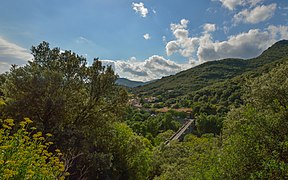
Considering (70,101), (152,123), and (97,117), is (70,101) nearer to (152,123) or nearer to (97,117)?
(97,117)

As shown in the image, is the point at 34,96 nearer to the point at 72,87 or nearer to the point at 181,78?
the point at 72,87

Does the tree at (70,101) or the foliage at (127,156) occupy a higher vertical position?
the tree at (70,101)

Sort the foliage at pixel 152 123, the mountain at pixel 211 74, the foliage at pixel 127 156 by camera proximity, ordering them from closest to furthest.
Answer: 1. the foliage at pixel 127 156
2. the foliage at pixel 152 123
3. the mountain at pixel 211 74

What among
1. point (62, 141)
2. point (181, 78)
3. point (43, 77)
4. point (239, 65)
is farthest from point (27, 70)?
point (239, 65)

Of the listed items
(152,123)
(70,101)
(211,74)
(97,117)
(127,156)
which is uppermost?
(211,74)

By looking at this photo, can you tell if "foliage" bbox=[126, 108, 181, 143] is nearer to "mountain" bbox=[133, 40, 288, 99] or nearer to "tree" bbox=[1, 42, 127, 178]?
"tree" bbox=[1, 42, 127, 178]

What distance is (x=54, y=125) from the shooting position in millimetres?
10055

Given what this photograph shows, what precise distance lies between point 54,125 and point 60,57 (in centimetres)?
350

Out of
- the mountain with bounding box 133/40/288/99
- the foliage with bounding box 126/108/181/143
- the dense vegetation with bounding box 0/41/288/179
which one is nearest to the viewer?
the dense vegetation with bounding box 0/41/288/179

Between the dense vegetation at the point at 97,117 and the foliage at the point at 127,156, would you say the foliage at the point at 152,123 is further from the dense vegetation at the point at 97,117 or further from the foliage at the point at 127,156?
the dense vegetation at the point at 97,117

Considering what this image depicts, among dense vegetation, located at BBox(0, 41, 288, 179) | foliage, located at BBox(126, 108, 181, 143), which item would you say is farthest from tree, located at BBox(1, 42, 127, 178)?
foliage, located at BBox(126, 108, 181, 143)

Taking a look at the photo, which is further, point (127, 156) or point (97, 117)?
point (127, 156)

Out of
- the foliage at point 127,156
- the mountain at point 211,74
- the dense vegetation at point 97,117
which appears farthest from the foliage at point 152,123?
the mountain at point 211,74

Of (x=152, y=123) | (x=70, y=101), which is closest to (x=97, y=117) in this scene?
(x=70, y=101)
